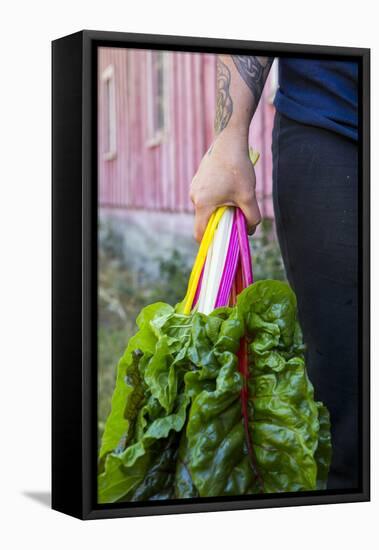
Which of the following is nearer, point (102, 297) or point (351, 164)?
point (102, 297)

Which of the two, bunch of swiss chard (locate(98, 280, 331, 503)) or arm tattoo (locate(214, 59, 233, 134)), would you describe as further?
arm tattoo (locate(214, 59, 233, 134))

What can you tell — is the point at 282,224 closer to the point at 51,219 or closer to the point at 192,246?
the point at 192,246

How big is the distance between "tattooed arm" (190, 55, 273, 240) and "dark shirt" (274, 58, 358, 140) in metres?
0.19

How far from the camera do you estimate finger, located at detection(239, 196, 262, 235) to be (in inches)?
264

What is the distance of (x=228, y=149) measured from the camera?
6656 millimetres

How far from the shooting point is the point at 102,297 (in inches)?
251

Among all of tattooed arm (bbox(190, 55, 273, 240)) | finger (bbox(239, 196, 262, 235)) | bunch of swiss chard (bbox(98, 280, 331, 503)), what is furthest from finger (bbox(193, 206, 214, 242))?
bunch of swiss chard (bbox(98, 280, 331, 503))

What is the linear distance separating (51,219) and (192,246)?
2.03 ft

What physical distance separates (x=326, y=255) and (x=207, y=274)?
606 mm

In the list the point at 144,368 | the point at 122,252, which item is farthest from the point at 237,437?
the point at 122,252

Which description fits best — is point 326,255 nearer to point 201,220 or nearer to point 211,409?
point 201,220

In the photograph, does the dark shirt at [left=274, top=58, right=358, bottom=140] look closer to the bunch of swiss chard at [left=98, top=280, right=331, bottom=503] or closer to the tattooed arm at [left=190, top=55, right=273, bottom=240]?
the tattooed arm at [left=190, top=55, right=273, bottom=240]

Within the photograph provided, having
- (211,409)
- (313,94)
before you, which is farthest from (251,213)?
(211,409)

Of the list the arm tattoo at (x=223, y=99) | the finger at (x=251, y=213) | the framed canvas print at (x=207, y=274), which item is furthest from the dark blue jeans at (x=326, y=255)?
the arm tattoo at (x=223, y=99)
